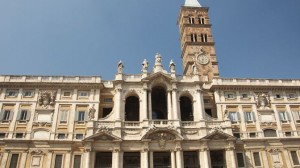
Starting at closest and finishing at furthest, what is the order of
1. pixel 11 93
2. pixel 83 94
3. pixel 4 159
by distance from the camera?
pixel 4 159 < pixel 11 93 < pixel 83 94

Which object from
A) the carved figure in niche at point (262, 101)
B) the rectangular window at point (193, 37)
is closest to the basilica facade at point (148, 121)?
the carved figure in niche at point (262, 101)

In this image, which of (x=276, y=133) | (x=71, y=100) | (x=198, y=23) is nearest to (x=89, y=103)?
(x=71, y=100)

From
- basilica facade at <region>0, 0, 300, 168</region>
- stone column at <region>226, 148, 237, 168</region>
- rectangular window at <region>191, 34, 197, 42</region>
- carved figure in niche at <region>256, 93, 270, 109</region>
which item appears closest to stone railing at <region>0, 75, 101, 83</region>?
basilica facade at <region>0, 0, 300, 168</region>

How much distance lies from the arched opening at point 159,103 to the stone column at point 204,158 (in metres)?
8.27

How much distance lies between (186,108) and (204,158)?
1014 centimetres

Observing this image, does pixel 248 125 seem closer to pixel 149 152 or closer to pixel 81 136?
pixel 149 152

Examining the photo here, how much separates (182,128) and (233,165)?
828 centimetres

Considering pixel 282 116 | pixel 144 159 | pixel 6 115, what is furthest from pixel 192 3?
pixel 6 115

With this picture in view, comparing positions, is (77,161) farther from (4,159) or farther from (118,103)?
(118,103)

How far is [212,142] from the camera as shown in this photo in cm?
4050

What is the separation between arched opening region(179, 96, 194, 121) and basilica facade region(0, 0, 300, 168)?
0.16 meters

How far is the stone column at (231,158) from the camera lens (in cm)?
3937

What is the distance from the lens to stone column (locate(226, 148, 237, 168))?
3937 cm

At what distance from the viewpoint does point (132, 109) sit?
4622cm
